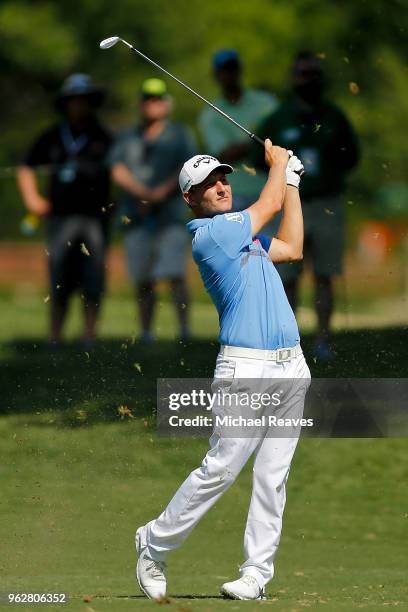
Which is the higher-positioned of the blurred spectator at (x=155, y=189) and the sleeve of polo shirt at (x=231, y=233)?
the sleeve of polo shirt at (x=231, y=233)

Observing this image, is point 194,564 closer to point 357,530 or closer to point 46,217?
point 357,530

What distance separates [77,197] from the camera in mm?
10578

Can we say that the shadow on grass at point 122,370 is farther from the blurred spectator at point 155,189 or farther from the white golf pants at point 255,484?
the white golf pants at point 255,484

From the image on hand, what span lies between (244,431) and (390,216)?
563 inches

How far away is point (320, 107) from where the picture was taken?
925 cm

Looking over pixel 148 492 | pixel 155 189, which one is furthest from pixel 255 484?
pixel 155 189

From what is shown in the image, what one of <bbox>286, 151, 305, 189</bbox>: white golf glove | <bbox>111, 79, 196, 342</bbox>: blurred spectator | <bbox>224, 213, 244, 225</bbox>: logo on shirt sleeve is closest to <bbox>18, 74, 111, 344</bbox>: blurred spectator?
<bbox>111, 79, 196, 342</bbox>: blurred spectator

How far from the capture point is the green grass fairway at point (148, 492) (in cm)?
630

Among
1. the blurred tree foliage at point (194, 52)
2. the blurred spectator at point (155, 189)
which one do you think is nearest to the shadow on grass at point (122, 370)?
the blurred spectator at point (155, 189)

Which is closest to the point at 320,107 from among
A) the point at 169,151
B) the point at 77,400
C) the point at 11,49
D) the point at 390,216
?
the point at 169,151

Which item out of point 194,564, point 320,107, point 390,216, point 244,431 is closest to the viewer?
point 244,431

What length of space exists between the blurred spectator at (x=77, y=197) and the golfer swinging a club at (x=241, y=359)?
4974 mm

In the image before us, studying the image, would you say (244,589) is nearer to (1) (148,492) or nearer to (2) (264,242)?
(2) (264,242)

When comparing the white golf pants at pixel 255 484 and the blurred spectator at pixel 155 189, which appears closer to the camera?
the white golf pants at pixel 255 484
